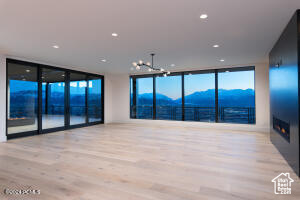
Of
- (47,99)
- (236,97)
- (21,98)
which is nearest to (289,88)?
(236,97)

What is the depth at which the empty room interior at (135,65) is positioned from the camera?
230 centimetres

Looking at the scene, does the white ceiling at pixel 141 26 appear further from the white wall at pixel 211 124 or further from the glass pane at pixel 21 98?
the white wall at pixel 211 124

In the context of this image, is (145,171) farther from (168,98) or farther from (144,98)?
(144,98)

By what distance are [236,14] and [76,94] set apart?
6.59 m

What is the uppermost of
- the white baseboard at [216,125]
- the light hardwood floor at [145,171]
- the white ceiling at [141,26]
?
the white ceiling at [141,26]

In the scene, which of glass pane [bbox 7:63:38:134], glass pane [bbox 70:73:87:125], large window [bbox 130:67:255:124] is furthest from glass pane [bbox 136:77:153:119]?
glass pane [bbox 7:63:38:134]

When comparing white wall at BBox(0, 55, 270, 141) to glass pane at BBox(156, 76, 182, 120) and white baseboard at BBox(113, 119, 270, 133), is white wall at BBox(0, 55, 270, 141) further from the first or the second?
glass pane at BBox(156, 76, 182, 120)

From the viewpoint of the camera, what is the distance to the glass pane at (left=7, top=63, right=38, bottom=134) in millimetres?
5223

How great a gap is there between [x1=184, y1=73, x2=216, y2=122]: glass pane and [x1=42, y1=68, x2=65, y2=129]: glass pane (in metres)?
5.28

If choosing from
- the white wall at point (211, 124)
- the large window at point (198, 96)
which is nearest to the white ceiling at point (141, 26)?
the white wall at point (211, 124)

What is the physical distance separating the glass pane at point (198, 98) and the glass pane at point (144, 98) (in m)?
1.77

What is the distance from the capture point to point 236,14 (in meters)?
2.67

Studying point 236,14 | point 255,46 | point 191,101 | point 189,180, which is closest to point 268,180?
point 189,180

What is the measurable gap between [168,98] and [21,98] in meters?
5.95
